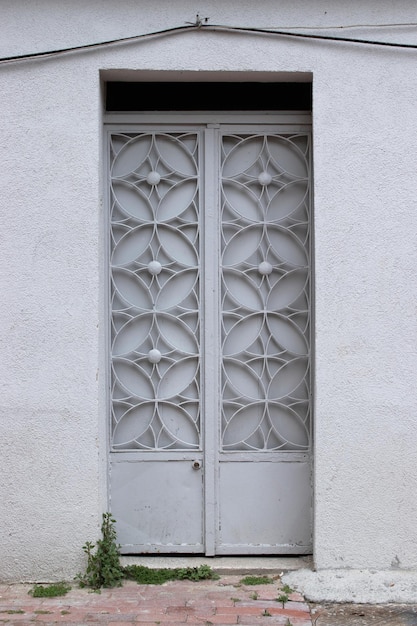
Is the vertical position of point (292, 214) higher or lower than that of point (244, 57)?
lower

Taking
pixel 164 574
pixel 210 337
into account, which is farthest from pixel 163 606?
pixel 210 337

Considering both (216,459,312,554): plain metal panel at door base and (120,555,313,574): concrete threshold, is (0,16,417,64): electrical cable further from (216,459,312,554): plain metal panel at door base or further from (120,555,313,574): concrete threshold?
(120,555,313,574): concrete threshold

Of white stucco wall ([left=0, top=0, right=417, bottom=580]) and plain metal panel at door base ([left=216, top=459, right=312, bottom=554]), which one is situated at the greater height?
white stucco wall ([left=0, top=0, right=417, bottom=580])

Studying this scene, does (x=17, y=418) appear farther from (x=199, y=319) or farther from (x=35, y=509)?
(x=199, y=319)

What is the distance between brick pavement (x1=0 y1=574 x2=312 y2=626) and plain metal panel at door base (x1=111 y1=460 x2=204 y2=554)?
0.41 metres

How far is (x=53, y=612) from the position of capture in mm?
4801

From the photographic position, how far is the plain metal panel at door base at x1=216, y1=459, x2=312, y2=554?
5.49 metres

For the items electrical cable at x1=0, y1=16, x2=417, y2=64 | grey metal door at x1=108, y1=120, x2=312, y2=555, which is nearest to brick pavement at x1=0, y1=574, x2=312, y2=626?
grey metal door at x1=108, y1=120, x2=312, y2=555

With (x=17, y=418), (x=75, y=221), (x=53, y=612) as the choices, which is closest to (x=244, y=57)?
(x=75, y=221)

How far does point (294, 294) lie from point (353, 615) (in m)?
2.06

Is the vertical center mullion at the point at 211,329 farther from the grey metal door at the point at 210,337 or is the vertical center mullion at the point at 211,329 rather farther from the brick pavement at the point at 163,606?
the brick pavement at the point at 163,606

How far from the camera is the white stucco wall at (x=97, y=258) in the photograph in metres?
5.19

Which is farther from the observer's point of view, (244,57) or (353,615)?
(244,57)

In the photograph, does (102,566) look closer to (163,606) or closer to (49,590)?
(49,590)
